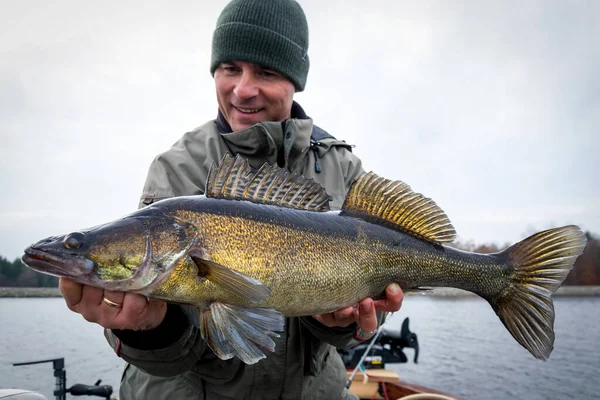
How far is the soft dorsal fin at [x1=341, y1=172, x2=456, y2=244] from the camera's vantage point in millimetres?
2953

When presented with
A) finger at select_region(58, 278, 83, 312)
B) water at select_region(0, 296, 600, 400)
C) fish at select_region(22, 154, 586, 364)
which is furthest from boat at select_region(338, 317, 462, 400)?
water at select_region(0, 296, 600, 400)

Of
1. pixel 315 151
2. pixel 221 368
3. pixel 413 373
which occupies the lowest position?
pixel 413 373

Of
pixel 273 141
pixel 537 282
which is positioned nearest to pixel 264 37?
pixel 273 141

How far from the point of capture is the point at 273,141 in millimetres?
3410

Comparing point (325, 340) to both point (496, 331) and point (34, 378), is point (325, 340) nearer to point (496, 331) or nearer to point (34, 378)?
point (34, 378)

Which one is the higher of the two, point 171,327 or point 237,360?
point 171,327

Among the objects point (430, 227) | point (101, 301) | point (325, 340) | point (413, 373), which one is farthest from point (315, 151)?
point (413, 373)

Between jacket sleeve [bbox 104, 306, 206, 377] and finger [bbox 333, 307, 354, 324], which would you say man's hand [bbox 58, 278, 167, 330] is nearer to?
jacket sleeve [bbox 104, 306, 206, 377]

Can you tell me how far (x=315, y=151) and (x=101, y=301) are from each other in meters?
2.14

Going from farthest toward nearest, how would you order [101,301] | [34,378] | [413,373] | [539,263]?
1. [413,373]
2. [34,378]
3. [539,263]
4. [101,301]

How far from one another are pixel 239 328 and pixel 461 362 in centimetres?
2082

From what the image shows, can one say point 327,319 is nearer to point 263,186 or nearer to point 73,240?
point 263,186

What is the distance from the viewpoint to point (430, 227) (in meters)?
3.00

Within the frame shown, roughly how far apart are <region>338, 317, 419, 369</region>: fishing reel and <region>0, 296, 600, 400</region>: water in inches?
380
